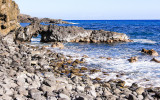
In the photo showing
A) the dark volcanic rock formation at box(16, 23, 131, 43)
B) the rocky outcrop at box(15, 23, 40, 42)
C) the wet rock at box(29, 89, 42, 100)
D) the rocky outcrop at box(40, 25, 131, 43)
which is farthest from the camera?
the rocky outcrop at box(40, 25, 131, 43)

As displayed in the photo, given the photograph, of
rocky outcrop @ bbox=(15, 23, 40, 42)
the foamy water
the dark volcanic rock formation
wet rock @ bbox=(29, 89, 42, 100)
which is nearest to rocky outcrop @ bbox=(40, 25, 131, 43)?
the dark volcanic rock formation

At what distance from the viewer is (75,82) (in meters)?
10.6

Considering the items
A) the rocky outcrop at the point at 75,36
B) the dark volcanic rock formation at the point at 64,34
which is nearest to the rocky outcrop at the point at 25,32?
the dark volcanic rock formation at the point at 64,34

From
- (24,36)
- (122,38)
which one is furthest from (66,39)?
(122,38)

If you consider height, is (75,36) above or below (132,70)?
above

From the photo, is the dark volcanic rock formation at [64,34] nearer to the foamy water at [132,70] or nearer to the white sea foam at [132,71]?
the foamy water at [132,70]

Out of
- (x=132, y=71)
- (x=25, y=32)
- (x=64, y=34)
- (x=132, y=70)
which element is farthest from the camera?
(x=64, y=34)

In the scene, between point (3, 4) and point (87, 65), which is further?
point (3, 4)

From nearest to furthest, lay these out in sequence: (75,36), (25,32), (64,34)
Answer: (25,32), (64,34), (75,36)

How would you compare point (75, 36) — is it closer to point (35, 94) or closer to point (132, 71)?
point (132, 71)

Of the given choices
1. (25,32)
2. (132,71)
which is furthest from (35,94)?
(25,32)

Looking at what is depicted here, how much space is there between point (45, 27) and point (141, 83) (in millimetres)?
27261

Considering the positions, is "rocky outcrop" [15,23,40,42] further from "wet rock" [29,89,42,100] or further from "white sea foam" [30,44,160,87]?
"wet rock" [29,89,42,100]

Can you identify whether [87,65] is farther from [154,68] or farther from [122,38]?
[122,38]
